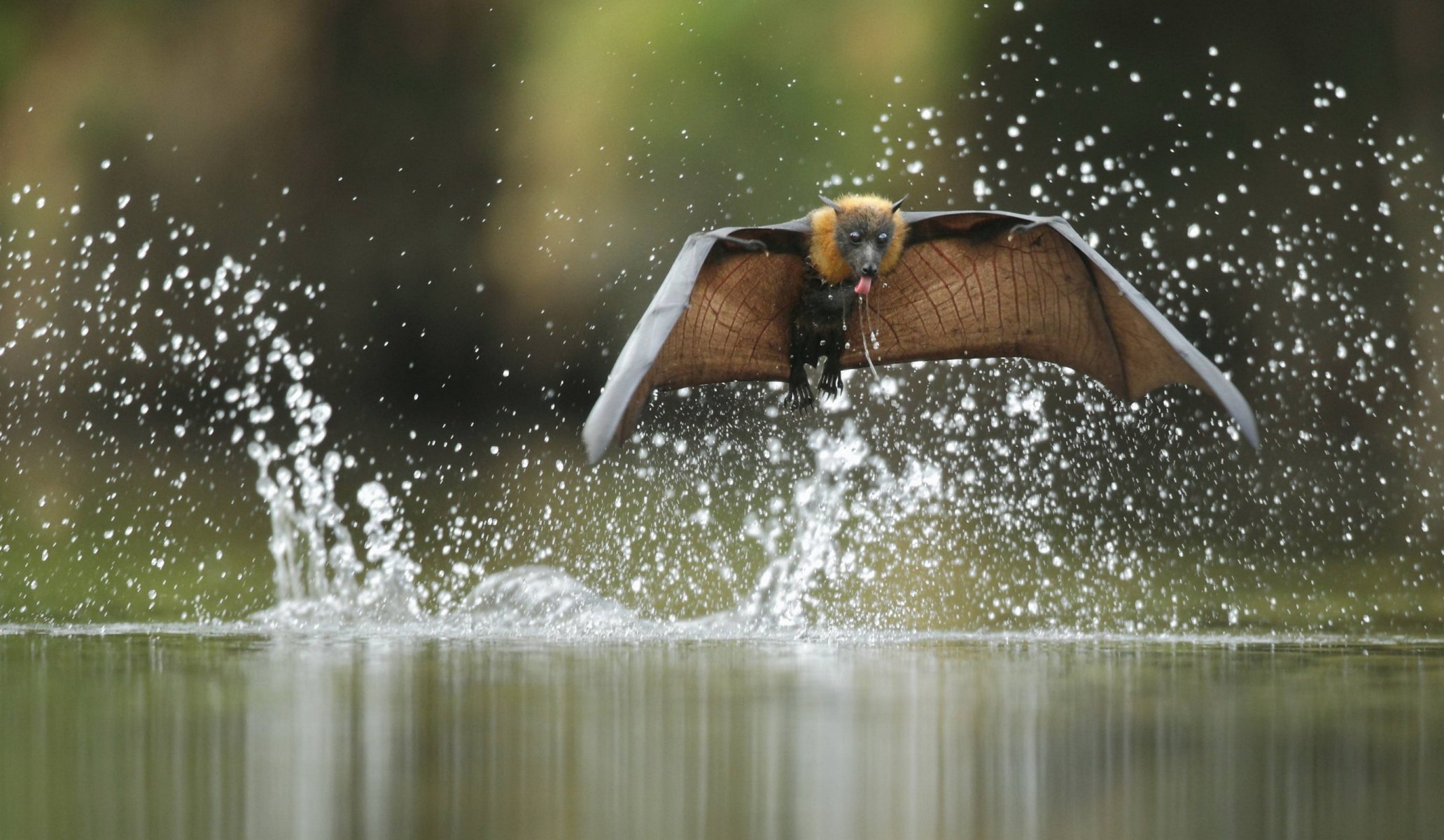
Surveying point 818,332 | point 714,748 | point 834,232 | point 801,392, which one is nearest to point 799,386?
point 801,392

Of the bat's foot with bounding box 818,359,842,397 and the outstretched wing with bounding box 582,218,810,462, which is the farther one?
the bat's foot with bounding box 818,359,842,397

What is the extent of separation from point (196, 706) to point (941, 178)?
3.93 meters

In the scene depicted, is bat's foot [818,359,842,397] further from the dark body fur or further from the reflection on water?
the reflection on water

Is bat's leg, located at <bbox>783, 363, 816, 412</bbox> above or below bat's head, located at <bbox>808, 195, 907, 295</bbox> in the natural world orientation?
below

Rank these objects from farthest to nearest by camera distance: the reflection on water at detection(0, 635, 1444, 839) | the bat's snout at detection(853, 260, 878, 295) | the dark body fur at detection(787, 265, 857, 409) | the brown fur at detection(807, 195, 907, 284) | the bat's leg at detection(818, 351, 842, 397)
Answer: the bat's leg at detection(818, 351, 842, 397), the dark body fur at detection(787, 265, 857, 409), the brown fur at detection(807, 195, 907, 284), the bat's snout at detection(853, 260, 878, 295), the reflection on water at detection(0, 635, 1444, 839)

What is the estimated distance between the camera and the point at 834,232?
3154mm

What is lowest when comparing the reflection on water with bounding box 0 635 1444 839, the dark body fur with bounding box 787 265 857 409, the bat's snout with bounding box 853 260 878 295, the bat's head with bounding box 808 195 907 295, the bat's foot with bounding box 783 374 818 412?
the reflection on water with bounding box 0 635 1444 839

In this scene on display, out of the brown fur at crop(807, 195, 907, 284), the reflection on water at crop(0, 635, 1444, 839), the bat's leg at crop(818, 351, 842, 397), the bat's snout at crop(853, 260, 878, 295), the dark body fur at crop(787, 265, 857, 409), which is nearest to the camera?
the reflection on water at crop(0, 635, 1444, 839)

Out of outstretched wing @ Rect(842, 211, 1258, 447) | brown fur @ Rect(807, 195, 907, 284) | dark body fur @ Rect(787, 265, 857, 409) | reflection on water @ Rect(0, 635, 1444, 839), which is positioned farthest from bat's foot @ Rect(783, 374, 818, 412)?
reflection on water @ Rect(0, 635, 1444, 839)

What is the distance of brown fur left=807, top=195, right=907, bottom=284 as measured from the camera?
10.3 ft

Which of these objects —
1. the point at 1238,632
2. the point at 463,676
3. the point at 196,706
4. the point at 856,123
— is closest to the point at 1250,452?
the point at 1238,632

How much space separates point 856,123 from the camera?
18.5ft

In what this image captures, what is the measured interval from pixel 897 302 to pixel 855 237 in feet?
1.40

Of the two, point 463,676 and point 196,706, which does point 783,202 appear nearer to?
point 463,676
